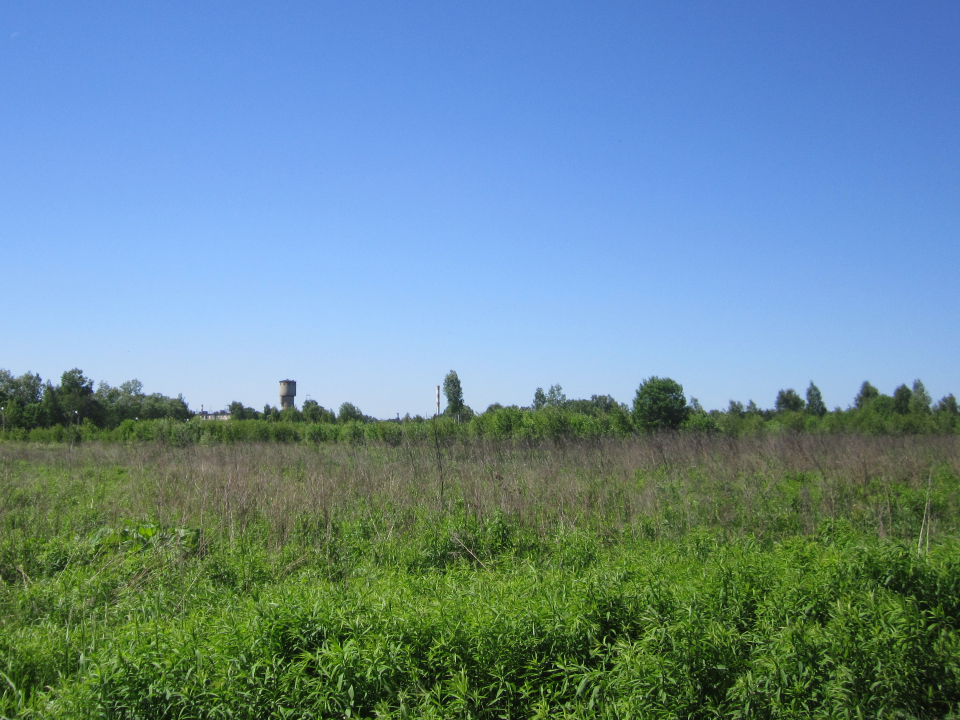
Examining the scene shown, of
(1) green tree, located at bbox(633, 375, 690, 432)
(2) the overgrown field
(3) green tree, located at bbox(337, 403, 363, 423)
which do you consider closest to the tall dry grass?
(2) the overgrown field

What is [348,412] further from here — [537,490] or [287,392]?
[537,490]

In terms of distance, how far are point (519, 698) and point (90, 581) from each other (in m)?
4.43

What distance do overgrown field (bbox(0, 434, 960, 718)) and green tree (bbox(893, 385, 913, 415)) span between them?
21845 millimetres

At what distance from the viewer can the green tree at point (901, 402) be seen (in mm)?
28875

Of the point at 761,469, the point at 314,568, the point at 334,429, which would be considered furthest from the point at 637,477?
the point at 334,429

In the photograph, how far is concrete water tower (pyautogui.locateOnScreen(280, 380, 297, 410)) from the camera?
48.5 metres

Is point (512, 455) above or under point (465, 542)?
above

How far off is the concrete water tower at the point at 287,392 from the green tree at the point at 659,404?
3128 cm

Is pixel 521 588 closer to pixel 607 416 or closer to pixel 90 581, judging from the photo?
pixel 90 581

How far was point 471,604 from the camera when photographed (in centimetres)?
467

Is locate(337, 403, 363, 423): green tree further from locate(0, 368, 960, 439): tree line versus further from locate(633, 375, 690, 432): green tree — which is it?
locate(633, 375, 690, 432): green tree

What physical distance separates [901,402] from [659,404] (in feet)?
47.0

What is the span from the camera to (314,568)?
23.1 feet

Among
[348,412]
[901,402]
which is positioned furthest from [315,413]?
[901,402]
